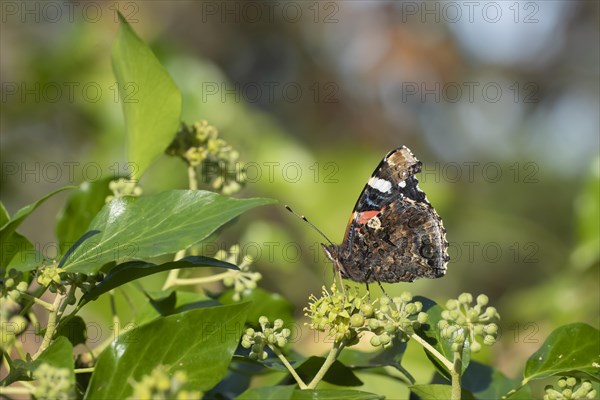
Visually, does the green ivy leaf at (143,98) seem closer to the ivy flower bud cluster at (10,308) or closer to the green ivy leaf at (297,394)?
the ivy flower bud cluster at (10,308)

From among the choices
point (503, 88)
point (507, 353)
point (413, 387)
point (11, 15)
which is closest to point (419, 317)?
point (413, 387)

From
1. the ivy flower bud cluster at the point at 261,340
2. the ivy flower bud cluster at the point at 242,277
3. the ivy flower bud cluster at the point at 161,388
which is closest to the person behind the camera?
the ivy flower bud cluster at the point at 161,388

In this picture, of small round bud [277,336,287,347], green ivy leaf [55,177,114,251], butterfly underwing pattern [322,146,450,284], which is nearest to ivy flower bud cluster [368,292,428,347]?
small round bud [277,336,287,347]

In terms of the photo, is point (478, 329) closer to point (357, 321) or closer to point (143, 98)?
point (357, 321)

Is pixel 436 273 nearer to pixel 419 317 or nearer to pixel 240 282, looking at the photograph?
pixel 240 282

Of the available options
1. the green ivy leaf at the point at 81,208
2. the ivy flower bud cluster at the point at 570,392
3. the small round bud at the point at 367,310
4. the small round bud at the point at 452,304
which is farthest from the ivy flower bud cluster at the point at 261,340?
the green ivy leaf at the point at 81,208

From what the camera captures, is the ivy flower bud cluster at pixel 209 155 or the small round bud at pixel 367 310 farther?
the ivy flower bud cluster at pixel 209 155

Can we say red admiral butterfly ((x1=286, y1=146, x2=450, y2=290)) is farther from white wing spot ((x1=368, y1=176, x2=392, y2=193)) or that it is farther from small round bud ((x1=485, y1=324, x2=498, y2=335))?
small round bud ((x1=485, y1=324, x2=498, y2=335))

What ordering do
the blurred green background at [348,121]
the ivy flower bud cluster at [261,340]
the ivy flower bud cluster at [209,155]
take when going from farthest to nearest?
the blurred green background at [348,121] < the ivy flower bud cluster at [209,155] < the ivy flower bud cluster at [261,340]
